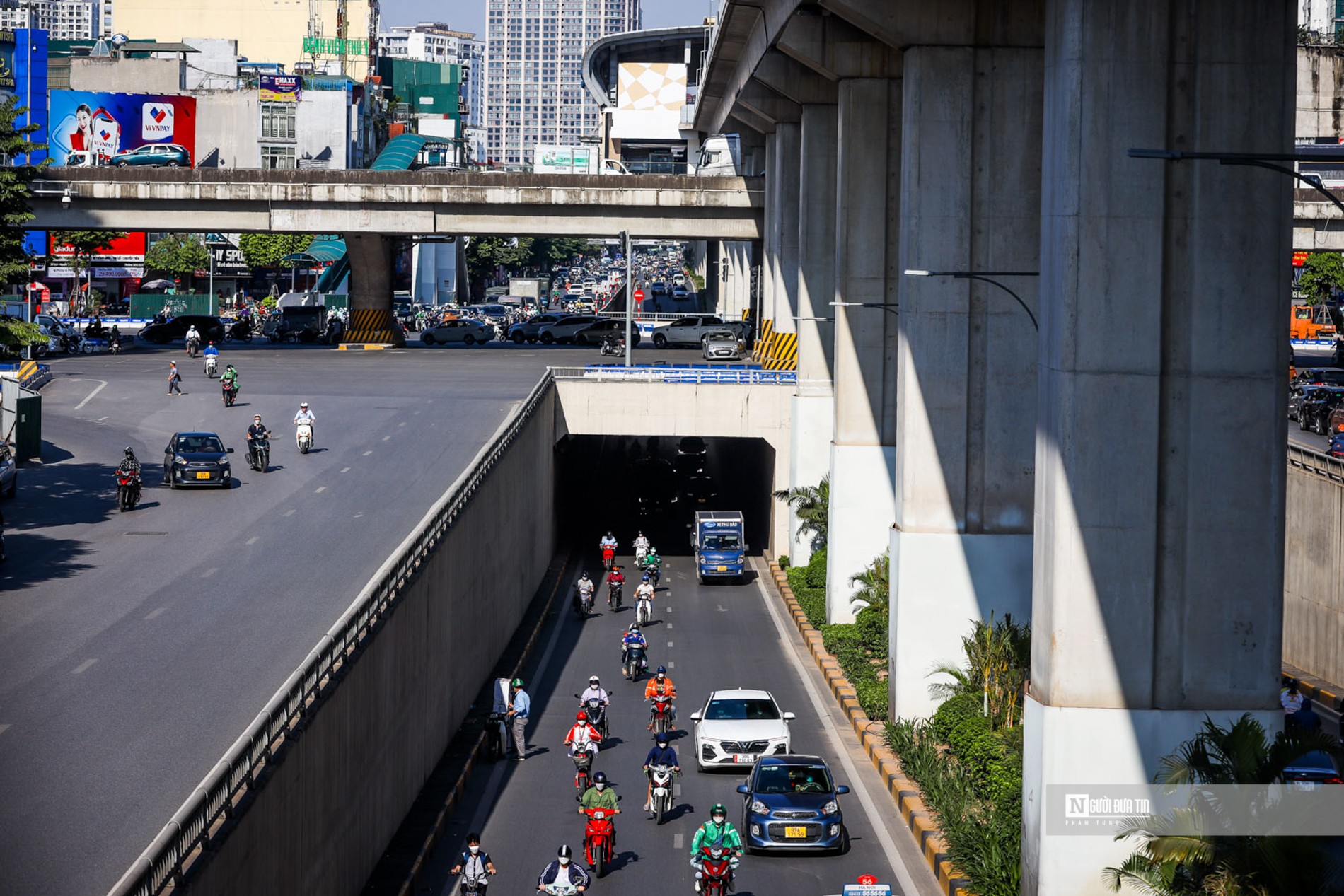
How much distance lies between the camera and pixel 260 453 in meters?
41.9

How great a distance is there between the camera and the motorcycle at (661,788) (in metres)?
23.7

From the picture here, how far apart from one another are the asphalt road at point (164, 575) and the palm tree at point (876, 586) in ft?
32.5

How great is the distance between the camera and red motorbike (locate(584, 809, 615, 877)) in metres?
21.1

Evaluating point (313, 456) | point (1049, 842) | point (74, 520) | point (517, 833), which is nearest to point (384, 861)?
point (517, 833)

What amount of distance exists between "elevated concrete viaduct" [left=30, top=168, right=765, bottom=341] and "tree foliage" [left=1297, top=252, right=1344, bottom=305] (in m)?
45.3

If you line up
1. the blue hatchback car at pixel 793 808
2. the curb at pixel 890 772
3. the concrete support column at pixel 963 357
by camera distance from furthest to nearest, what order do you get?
1. the concrete support column at pixel 963 357
2. the blue hatchback car at pixel 793 808
3. the curb at pixel 890 772

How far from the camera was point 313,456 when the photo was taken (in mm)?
44594

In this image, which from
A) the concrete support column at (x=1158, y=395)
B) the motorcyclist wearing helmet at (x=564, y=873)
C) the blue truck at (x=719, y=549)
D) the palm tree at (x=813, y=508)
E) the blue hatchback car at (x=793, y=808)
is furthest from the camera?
the blue truck at (x=719, y=549)

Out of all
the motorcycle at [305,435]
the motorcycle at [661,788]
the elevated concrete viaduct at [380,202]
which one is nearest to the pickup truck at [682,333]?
the elevated concrete viaduct at [380,202]

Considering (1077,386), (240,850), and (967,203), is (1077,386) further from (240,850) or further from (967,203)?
(967,203)

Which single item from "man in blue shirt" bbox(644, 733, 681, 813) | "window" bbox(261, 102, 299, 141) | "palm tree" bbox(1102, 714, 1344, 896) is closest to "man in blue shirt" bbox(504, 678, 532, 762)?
"man in blue shirt" bbox(644, 733, 681, 813)

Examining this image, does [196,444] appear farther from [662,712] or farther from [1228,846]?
[1228,846]

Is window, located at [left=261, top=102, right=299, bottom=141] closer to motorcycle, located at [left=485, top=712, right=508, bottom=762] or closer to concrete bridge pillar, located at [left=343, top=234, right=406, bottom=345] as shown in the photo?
concrete bridge pillar, located at [left=343, top=234, right=406, bottom=345]

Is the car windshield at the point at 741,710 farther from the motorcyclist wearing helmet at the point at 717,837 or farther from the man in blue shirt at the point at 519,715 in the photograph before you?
the motorcyclist wearing helmet at the point at 717,837
